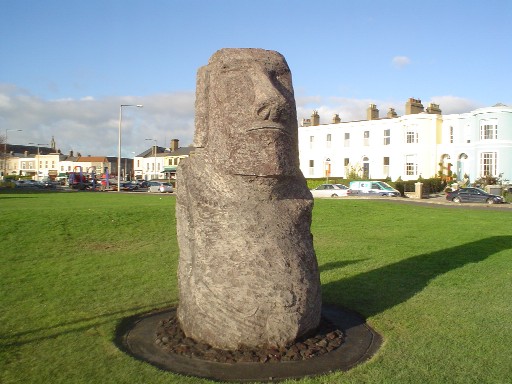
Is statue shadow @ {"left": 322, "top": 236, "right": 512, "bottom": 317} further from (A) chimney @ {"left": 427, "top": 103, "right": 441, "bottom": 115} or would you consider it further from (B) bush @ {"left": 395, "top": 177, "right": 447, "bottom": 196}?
(A) chimney @ {"left": 427, "top": 103, "right": 441, "bottom": 115}

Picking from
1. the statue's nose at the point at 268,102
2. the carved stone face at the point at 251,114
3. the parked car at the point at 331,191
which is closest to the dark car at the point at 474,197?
the parked car at the point at 331,191

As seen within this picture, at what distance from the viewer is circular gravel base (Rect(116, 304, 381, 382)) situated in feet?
16.7

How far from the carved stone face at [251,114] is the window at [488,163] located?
49.2 meters

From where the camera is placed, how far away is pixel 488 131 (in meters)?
50.3

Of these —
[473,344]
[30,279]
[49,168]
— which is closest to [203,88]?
[473,344]

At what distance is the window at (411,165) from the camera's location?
56.4 meters

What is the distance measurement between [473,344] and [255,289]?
2691 mm

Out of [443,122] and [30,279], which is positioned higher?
[443,122]

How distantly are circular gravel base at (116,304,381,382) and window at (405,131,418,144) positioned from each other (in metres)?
52.2

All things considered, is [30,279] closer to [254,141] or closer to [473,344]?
[254,141]

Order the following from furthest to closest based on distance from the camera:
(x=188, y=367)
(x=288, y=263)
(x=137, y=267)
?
(x=137, y=267) → (x=288, y=263) → (x=188, y=367)

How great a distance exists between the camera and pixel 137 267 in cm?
1055

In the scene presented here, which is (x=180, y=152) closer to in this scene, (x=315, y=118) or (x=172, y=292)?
(x=315, y=118)

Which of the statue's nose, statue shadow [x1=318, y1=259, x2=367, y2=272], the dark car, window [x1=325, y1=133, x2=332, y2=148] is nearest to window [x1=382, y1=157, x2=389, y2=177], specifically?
window [x1=325, y1=133, x2=332, y2=148]
